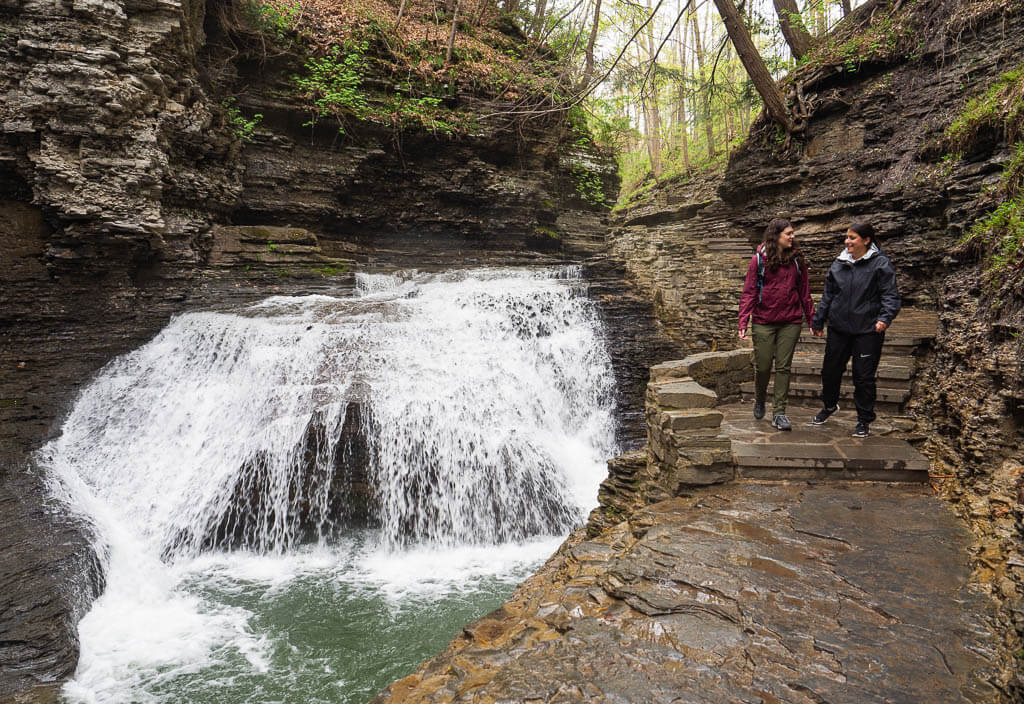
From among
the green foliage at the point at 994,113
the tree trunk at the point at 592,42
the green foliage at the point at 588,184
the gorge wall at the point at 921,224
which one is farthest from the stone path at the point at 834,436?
the green foliage at the point at 588,184

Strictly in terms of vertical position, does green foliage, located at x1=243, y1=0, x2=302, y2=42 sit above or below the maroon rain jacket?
above

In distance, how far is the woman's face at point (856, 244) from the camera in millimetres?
4086

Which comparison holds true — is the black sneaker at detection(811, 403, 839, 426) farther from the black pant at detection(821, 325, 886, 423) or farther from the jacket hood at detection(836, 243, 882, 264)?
the jacket hood at detection(836, 243, 882, 264)

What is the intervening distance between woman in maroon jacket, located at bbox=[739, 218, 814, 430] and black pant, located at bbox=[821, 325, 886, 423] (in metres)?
0.32

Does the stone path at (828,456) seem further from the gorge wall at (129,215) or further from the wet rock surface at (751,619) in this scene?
the gorge wall at (129,215)

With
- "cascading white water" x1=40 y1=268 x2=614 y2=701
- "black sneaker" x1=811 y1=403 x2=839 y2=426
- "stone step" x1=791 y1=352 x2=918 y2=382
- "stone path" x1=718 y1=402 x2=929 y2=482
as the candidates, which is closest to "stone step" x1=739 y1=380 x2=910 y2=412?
"stone step" x1=791 y1=352 x2=918 y2=382

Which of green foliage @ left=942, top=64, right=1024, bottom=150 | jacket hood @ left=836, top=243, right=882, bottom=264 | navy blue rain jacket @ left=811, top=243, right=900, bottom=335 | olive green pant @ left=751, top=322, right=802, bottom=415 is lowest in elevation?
olive green pant @ left=751, top=322, right=802, bottom=415

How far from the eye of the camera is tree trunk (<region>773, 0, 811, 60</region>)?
35.0 ft

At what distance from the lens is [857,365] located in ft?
13.7

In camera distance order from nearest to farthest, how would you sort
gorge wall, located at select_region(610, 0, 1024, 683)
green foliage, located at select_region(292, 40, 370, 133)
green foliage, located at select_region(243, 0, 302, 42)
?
gorge wall, located at select_region(610, 0, 1024, 683) → green foliage, located at select_region(243, 0, 302, 42) → green foliage, located at select_region(292, 40, 370, 133)

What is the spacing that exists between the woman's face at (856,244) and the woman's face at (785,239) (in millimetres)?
430

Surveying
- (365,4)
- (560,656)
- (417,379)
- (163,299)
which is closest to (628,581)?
(560,656)

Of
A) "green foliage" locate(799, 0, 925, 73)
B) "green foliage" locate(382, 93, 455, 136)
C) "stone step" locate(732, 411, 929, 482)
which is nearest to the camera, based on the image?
"stone step" locate(732, 411, 929, 482)

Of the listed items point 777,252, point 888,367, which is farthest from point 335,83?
point 888,367
